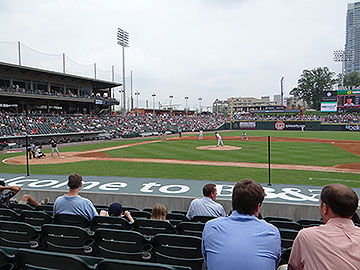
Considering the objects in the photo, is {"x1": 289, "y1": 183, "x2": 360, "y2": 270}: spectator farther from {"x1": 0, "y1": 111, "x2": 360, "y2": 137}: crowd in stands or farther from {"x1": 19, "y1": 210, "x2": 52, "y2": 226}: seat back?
{"x1": 0, "y1": 111, "x2": 360, "y2": 137}: crowd in stands

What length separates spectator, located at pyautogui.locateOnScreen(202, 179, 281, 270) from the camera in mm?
2168

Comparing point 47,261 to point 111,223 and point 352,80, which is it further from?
point 352,80

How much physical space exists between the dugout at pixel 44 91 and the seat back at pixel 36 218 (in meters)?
40.4

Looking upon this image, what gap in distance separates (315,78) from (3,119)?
109 metres

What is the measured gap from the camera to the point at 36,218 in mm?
4820

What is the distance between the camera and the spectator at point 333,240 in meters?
2.00

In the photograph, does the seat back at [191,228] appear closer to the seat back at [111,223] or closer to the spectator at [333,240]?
the seat back at [111,223]

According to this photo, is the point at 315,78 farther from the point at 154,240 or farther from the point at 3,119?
the point at 154,240

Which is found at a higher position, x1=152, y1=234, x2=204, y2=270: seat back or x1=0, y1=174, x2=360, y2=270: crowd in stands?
x1=0, y1=174, x2=360, y2=270: crowd in stands

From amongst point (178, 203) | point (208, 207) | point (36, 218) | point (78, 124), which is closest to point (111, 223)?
point (36, 218)

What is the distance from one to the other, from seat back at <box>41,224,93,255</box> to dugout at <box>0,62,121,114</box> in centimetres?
4203

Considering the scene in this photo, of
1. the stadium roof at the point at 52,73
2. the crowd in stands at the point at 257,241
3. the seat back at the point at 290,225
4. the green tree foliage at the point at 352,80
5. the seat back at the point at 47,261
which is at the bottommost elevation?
→ the seat back at the point at 290,225

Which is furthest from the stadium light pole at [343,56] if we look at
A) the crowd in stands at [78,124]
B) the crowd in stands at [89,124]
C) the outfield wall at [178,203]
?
the outfield wall at [178,203]

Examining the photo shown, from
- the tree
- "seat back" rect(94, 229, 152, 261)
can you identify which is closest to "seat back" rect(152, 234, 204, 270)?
"seat back" rect(94, 229, 152, 261)
